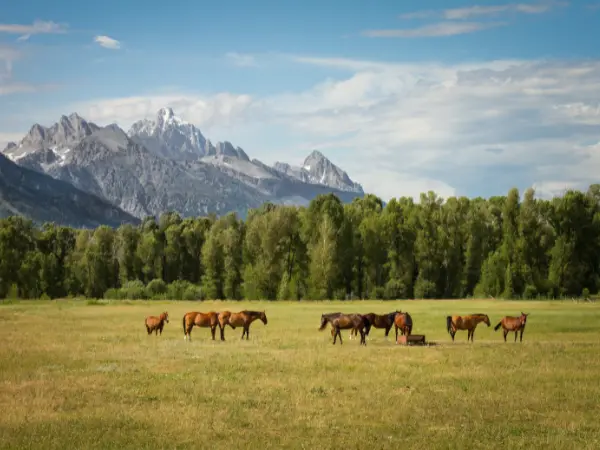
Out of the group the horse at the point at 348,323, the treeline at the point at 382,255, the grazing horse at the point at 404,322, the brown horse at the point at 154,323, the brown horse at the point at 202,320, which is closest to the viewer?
the horse at the point at 348,323

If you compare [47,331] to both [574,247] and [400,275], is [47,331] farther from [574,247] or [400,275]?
[574,247]

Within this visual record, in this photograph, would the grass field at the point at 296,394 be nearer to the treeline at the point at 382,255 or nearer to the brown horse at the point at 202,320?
the brown horse at the point at 202,320

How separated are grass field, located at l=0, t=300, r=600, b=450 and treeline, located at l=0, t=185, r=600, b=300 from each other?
59.0 meters

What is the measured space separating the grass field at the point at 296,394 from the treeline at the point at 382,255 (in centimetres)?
5901

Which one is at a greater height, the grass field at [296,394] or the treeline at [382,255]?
the treeline at [382,255]

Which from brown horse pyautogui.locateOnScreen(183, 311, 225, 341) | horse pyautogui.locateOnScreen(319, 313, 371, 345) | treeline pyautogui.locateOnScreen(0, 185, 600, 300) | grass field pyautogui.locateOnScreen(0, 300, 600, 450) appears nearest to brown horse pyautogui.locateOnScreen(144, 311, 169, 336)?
brown horse pyautogui.locateOnScreen(183, 311, 225, 341)

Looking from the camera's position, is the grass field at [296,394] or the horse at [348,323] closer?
the grass field at [296,394]

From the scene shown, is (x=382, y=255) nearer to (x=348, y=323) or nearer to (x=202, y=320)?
(x=202, y=320)

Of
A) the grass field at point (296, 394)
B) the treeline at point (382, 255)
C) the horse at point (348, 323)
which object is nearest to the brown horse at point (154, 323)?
the grass field at point (296, 394)

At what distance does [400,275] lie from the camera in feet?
327

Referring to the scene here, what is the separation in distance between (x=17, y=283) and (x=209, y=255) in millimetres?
31110

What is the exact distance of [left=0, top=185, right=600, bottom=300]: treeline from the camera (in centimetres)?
9356

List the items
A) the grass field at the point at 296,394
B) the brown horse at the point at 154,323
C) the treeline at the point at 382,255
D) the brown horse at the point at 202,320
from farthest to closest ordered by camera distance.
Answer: the treeline at the point at 382,255 < the brown horse at the point at 154,323 < the brown horse at the point at 202,320 < the grass field at the point at 296,394

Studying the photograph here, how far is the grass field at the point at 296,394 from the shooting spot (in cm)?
1670
